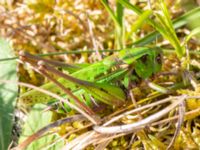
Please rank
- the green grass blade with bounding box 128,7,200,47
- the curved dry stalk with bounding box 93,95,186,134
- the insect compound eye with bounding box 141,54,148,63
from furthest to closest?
the green grass blade with bounding box 128,7,200,47 < the insect compound eye with bounding box 141,54,148,63 < the curved dry stalk with bounding box 93,95,186,134

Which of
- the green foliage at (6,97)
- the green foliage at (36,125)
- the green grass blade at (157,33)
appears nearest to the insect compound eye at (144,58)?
the green grass blade at (157,33)

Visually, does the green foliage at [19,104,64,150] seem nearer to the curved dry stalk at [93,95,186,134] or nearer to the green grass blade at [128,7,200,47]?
the curved dry stalk at [93,95,186,134]

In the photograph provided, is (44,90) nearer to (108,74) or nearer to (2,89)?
(108,74)

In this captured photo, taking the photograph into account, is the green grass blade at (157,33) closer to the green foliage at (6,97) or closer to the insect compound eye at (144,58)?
the insect compound eye at (144,58)

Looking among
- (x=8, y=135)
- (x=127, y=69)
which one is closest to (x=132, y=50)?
(x=127, y=69)

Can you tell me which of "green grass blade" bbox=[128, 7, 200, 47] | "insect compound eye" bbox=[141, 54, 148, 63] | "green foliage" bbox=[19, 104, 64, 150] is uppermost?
"green grass blade" bbox=[128, 7, 200, 47]

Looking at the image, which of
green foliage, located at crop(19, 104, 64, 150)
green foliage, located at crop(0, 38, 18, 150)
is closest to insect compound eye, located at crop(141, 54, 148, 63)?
green foliage, located at crop(19, 104, 64, 150)

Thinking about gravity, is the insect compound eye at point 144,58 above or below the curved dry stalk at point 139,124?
above
